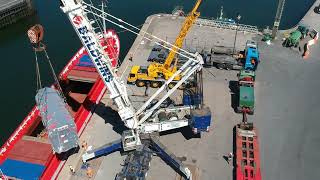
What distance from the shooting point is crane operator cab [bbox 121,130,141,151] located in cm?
3309

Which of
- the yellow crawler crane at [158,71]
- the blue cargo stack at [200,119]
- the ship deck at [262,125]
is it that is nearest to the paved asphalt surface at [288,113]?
the ship deck at [262,125]

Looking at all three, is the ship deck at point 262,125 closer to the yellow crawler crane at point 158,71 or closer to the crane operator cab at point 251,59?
the yellow crawler crane at point 158,71

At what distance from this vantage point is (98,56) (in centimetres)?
3052

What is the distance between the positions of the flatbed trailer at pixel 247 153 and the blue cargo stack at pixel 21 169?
15.8 m

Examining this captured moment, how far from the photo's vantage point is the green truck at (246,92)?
126ft

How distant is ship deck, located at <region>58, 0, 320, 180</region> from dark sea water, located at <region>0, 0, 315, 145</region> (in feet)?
31.9

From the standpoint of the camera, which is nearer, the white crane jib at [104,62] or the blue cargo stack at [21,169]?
the white crane jib at [104,62]

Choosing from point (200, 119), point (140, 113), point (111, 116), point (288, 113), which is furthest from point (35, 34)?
point (288, 113)

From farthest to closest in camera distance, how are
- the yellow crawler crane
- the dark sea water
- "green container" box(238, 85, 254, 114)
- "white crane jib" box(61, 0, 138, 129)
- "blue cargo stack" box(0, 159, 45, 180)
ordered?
1. the dark sea water
2. the yellow crawler crane
3. "green container" box(238, 85, 254, 114)
4. "blue cargo stack" box(0, 159, 45, 180)
5. "white crane jib" box(61, 0, 138, 129)

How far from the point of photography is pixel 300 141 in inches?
1412

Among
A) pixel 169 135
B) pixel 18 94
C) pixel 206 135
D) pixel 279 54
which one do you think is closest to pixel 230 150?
pixel 206 135

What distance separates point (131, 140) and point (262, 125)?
13114 millimetres

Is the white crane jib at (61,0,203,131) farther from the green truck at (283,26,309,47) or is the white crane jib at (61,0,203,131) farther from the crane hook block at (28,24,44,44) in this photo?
the green truck at (283,26,309,47)

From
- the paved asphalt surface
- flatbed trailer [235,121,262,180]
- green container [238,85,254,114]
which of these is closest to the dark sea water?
the paved asphalt surface
